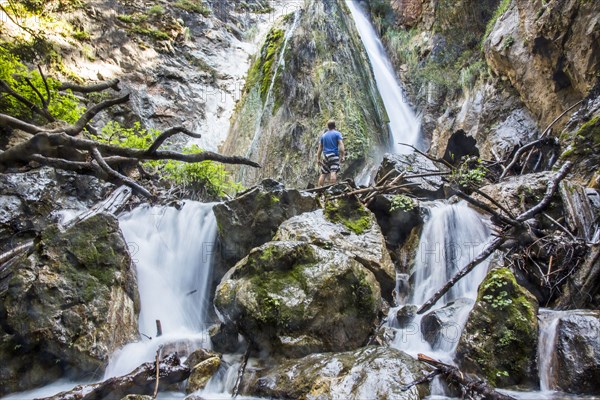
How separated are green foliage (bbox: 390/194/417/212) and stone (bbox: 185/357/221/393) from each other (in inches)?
153

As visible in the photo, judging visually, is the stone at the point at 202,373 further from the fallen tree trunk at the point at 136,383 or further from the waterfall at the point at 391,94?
the waterfall at the point at 391,94

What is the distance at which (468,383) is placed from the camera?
3473mm

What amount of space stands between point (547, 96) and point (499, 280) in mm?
6447

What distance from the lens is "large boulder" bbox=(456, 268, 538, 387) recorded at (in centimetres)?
376

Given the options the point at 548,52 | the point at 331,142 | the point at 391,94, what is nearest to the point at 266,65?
the point at 391,94

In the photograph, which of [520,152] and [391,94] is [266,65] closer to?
[391,94]

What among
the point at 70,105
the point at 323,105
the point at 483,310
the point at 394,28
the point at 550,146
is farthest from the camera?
the point at 394,28

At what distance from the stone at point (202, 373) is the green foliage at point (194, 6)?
1854 centimetres

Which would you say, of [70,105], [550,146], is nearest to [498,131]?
[550,146]

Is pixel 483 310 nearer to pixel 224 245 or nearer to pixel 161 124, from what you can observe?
pixel 224 245

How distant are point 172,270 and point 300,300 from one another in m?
3.02

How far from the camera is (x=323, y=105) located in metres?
12.0

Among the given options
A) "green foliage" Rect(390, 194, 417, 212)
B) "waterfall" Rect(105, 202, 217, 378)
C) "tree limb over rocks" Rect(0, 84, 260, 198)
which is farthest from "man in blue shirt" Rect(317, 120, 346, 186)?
"tree limb over rocks" Rect(0, 84, 260, 198)

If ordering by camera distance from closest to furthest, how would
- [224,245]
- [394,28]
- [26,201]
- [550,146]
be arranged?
[26,201]
[224,245]
[550,146]
[394,28]
